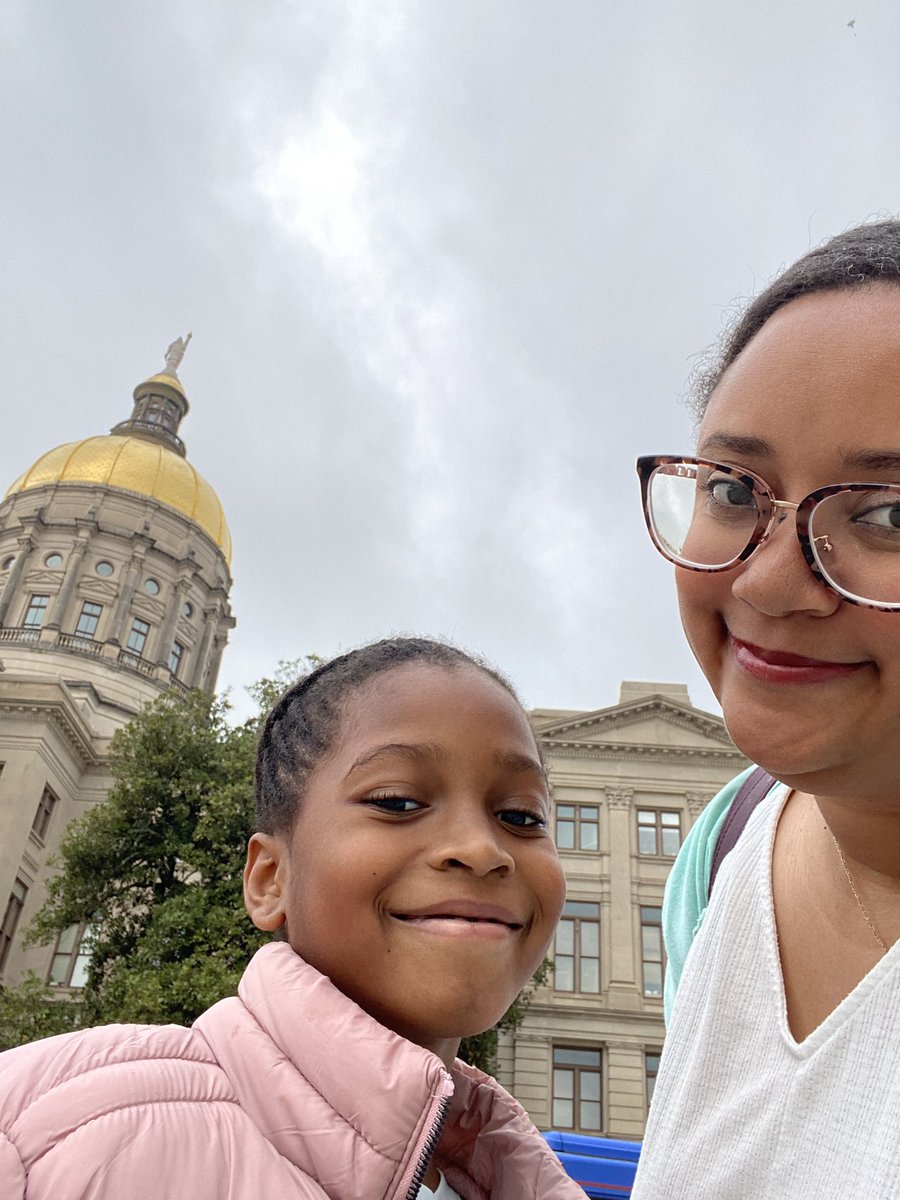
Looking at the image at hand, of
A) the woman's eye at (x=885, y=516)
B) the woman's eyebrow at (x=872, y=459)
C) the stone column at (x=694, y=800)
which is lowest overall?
the woman's eye at (x=885, y=516)

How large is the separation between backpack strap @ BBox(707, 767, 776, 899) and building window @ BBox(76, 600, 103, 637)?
4527 centimetres

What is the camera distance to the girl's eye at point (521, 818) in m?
2.12

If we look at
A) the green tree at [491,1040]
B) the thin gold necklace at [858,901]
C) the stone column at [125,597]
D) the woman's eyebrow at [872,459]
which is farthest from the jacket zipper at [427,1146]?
the stone column at [125,597]

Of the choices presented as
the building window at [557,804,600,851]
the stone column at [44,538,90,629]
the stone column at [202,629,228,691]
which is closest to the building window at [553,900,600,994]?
the building window at [557,804,600,851]

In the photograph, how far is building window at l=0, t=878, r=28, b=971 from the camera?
29.1 meters

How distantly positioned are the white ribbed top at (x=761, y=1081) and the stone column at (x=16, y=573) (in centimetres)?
4730

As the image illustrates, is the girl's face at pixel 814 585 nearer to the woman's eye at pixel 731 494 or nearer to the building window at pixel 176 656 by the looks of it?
the woman's eye at pixel 731 494

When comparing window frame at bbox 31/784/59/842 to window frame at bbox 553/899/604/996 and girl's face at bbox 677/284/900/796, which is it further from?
girl's face at bbox 677/284/900/796

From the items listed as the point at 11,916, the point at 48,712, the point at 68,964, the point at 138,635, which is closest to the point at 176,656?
the point at 138,635

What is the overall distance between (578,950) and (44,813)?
18.3 m

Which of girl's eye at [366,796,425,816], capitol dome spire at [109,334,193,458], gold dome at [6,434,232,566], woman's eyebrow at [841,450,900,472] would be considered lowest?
girl's eye at [366,796,425,816]

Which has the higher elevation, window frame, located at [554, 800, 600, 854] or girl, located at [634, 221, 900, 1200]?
window frame, located at [554, 800, 600, 854]

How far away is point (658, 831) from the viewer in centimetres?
3122

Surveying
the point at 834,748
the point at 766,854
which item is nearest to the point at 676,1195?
the point at 766,854
